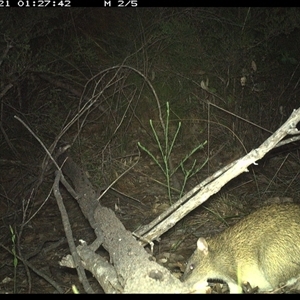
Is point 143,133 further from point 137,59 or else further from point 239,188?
point 239,188

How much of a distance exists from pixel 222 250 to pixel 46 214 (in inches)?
102

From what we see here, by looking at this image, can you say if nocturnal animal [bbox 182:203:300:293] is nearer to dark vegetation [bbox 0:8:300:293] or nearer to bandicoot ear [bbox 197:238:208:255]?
bandicoot ear [bbox 197:238:208:255]

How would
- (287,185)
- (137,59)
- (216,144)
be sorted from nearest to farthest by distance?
(287,185)
(137,59)
(216,144)

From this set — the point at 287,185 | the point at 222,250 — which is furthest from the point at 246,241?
the point at 287,185

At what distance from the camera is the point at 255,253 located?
4160 millimetres

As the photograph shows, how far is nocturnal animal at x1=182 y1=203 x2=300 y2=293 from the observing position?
3.90 m

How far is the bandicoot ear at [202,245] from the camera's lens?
429 centimetres

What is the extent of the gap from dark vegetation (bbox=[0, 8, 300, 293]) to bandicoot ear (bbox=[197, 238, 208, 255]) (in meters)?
0.55

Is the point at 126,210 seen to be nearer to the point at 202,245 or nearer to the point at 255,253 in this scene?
the point at 202,245

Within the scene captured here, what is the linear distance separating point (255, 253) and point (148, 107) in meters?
3.99

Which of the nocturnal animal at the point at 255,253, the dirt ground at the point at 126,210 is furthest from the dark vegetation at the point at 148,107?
the nocturnal animal at the point at 255,253

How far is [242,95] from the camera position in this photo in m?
6.90

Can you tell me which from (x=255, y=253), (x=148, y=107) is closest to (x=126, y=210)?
(x=255, y=253)

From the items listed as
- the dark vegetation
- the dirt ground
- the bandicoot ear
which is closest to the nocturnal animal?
the bandicoot ear
